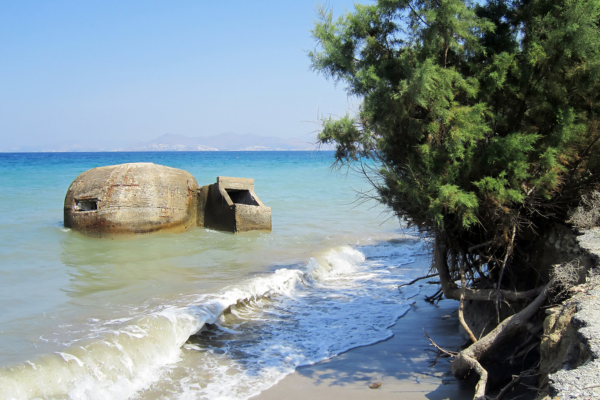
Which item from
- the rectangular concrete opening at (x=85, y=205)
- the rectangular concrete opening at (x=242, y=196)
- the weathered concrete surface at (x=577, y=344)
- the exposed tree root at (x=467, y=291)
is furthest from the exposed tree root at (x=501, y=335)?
the rectangular concrete opening at (x=85, y=205)

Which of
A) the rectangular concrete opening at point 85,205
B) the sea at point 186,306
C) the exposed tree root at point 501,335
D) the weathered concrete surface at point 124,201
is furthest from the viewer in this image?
the rectangular concrete opening at point 85,205

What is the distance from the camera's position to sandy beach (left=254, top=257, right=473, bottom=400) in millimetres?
4250

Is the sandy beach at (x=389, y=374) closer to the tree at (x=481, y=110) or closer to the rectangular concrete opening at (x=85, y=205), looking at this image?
the tree at (x=481, y=110)

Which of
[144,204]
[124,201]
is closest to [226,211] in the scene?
[144,204]

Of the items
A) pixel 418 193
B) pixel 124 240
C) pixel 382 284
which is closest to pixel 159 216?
pixel 124 240

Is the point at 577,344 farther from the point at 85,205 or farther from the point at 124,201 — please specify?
the point at 85,205

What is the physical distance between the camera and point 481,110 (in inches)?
162

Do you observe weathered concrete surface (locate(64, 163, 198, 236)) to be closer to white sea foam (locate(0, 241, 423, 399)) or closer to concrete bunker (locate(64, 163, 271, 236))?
concrete bunker (locate(64, 163, 271, 236))

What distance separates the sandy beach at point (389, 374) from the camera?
4250 millimetres

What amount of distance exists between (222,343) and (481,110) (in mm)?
3979

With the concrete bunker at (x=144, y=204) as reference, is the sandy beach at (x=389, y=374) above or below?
below

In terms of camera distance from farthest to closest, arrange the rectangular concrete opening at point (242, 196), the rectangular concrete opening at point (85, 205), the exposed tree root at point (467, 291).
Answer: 1. the rectangular concrete opening at point (242, 196)
2. the rectangular concrete opening at point (85, 205)
3. the exposed tree root at point (467, 291)

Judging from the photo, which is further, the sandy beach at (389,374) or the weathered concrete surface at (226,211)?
the weathered concrete surface at (226,211)

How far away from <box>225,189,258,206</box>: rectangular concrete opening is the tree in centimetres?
841
